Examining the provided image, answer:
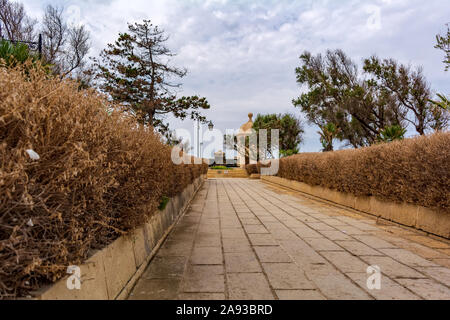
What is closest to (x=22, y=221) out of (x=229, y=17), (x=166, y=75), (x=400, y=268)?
(x=400, y=268)

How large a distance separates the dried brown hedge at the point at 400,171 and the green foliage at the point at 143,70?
38.3 feet

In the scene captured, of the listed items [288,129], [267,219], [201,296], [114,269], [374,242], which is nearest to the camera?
[114,269]

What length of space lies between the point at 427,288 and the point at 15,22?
23.4 m

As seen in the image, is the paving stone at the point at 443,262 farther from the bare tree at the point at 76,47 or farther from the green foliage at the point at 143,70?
the bare tree at the point at 76,47

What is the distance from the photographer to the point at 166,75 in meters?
17.2

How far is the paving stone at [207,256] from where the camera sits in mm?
3195

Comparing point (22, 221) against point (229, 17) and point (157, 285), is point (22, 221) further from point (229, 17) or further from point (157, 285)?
point (229, 17)

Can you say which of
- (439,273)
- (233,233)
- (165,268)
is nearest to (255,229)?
(233,233)

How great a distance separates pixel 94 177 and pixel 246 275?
181 cm

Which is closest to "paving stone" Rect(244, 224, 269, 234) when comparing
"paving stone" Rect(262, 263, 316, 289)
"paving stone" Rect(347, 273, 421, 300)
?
"paving stone" Rect(262, 263, 316, 289)

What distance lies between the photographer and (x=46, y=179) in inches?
58.4

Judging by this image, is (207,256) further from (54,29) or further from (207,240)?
(54,29)

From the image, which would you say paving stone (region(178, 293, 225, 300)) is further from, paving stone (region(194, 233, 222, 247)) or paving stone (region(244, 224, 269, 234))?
paving stone (region(244, 224, 269, 234))

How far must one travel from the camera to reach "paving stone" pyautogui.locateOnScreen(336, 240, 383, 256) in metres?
3.50
